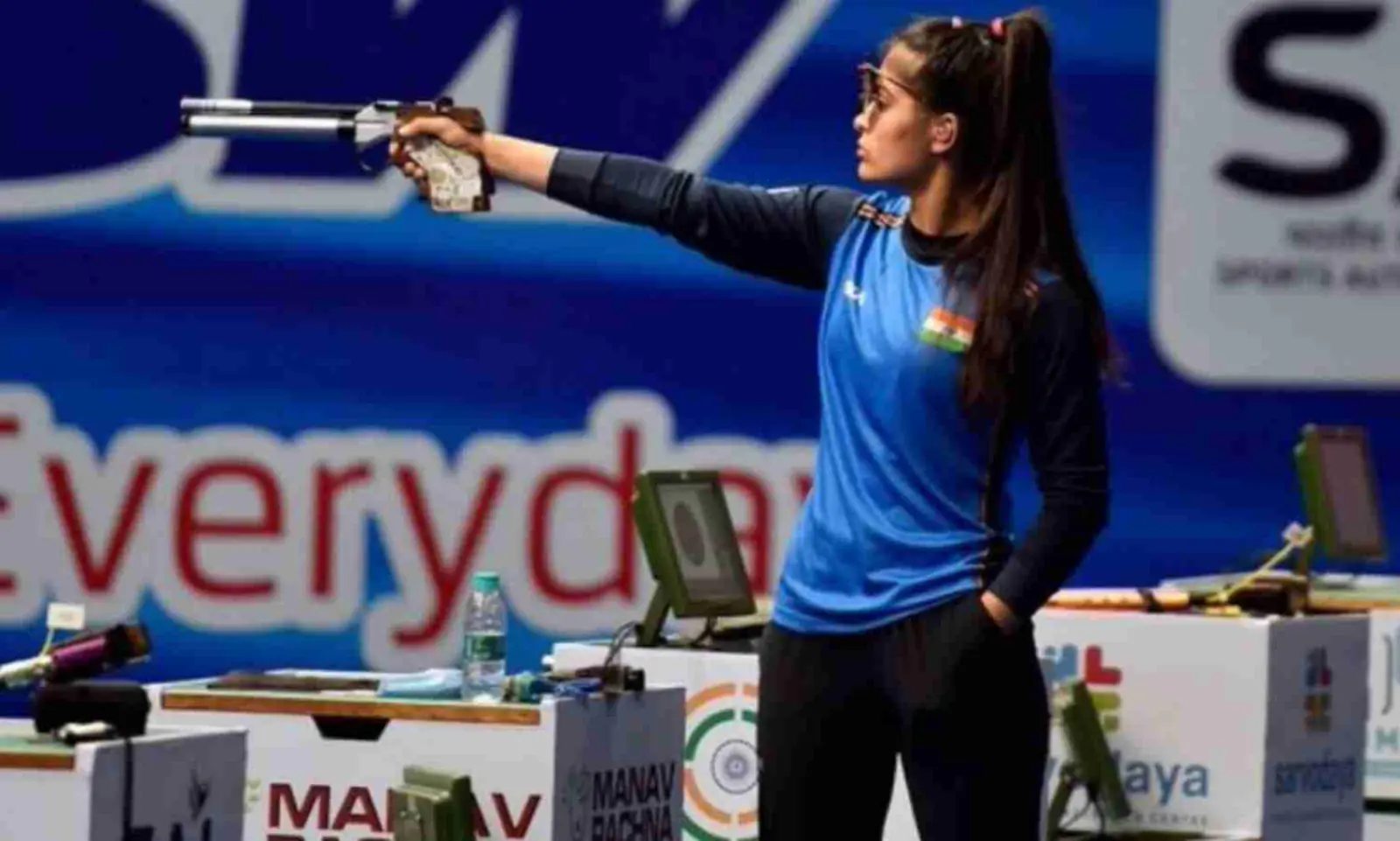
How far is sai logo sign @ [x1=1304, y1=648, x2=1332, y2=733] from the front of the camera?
5.80 metres

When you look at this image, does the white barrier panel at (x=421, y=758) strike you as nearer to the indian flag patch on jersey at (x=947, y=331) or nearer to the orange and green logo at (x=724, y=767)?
the orange and green logo at (x=724, y=767)

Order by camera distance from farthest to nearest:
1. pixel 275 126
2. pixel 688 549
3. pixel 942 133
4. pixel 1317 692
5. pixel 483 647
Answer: pixel 1317 692 → pixel 688 549 → pixel 483 647 → pixel 275 126 → pixel 942 133

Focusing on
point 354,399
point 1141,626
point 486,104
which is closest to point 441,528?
point 354,399

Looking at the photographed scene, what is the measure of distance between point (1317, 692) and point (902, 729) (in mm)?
2191

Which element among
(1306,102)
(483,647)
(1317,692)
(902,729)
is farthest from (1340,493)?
(902,729)

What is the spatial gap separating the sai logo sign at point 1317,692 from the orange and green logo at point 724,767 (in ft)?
3.53

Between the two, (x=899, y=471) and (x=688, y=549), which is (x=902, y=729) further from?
(x=688, y=549)

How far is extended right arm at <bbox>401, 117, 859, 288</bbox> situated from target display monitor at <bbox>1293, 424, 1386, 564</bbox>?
8.74 ft

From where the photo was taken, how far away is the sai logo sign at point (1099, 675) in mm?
5707

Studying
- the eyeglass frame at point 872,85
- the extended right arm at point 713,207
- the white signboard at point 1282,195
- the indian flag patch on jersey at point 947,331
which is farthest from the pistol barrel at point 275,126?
the white signboard at point 1282,195

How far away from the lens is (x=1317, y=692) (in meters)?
5.82

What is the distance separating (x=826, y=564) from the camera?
383 cm

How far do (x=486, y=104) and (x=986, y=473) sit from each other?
367 centimetres

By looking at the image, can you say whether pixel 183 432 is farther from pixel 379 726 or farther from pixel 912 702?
pixel 912 702
